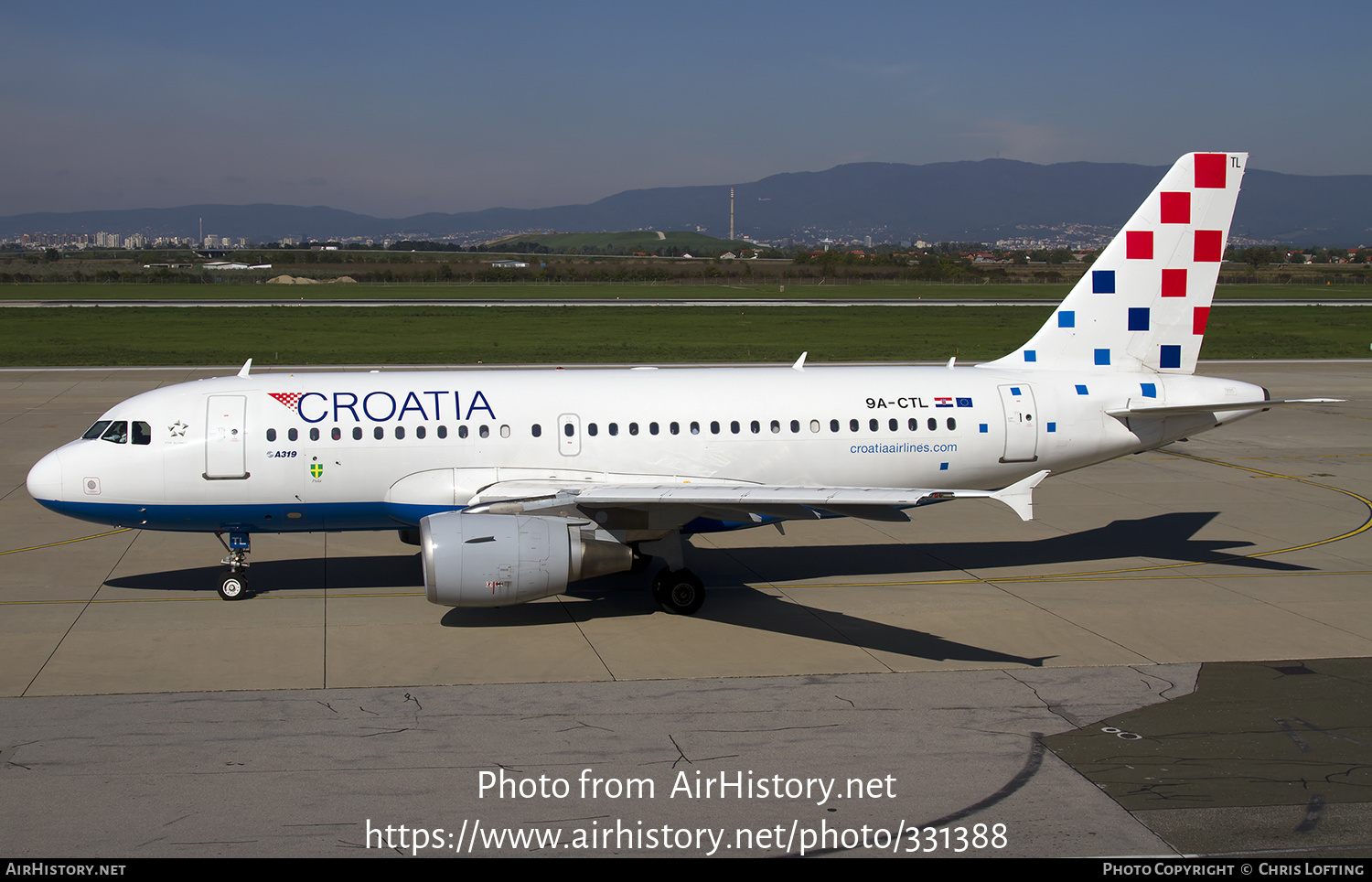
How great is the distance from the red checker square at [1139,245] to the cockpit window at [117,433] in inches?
775

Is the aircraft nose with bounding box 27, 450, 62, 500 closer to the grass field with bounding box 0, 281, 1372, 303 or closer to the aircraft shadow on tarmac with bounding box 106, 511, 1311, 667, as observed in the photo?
the aircraft shadow on tarmac with bounding box 106, 511, 1311, 667

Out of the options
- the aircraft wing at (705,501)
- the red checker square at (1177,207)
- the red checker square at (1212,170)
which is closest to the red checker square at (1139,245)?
the red checker square at (1177,207)

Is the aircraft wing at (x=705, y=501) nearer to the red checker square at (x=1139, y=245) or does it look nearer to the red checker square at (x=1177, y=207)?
the red checker square at (x=1139, y=245)

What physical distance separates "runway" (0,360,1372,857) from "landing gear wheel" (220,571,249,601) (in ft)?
0.98

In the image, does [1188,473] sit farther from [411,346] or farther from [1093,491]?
[411,346]

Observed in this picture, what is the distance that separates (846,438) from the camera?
19844 mm

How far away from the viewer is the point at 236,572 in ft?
62.2

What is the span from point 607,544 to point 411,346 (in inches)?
1830

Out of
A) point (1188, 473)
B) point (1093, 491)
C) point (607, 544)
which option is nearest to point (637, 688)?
point (607, 544)

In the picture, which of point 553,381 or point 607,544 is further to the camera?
point 553,381

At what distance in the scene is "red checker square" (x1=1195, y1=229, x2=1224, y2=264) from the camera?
21.7 meters

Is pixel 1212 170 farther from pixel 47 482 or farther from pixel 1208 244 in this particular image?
pixel 47 482

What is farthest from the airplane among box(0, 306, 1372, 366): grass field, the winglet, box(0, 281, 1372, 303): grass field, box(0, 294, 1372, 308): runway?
box(0, 281, 1372, 303): grass field

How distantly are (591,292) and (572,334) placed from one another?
50696 millimetres
